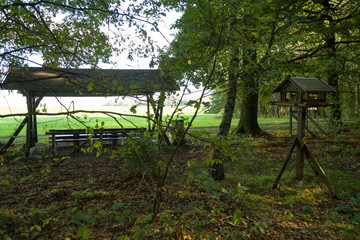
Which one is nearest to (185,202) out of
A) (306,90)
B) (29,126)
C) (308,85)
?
(306,90)

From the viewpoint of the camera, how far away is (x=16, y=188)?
560cm

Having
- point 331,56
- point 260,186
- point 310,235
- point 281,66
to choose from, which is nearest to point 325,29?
point 331,56

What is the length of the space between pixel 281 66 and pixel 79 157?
744 centimetres

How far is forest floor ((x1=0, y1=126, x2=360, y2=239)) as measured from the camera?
3385 millimetres

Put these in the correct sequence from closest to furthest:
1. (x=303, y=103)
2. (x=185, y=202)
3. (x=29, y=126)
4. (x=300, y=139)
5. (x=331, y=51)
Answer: (x=185, y=202) < (x=303, y=103) < (x=300, y=139) < (x=29, y=126) < (x=331, y=51)

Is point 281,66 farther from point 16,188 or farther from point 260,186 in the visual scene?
point 16,188

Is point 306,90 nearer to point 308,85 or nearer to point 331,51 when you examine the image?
point 308,85

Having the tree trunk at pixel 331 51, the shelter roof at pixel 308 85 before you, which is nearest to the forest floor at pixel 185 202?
the shelter roof at pixel 308 85

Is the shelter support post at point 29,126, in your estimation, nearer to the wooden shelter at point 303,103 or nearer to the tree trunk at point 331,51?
the wooden shelter at point 303,103

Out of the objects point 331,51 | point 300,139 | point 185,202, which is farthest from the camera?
point 331,51

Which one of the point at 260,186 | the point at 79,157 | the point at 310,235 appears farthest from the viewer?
the point at 79,157

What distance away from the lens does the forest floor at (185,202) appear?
3385 millimetres

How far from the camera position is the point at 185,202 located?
4625 mm

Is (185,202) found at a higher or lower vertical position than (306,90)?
lower
